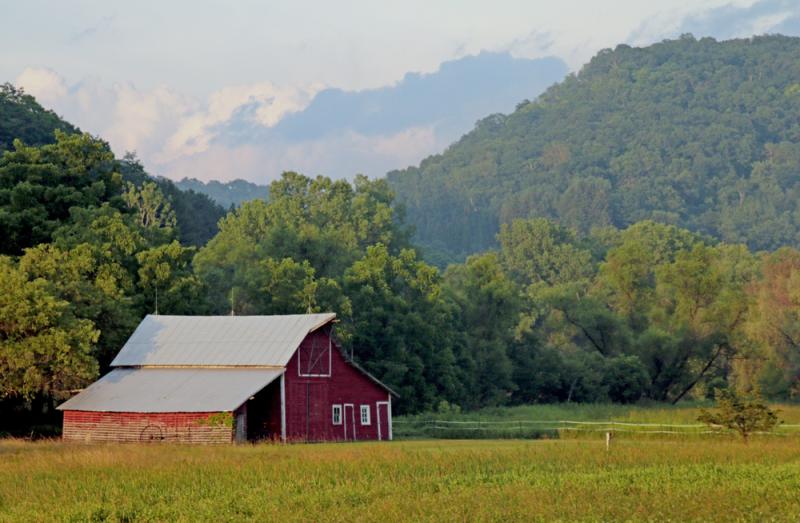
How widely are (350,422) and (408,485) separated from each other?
25.3 meters

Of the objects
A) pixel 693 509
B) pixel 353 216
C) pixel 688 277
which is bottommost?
pixel 693 509

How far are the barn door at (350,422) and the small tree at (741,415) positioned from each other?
15520 millimetres

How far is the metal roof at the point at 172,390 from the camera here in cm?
4559

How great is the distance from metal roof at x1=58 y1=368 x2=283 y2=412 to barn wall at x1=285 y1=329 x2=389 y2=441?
1585mm

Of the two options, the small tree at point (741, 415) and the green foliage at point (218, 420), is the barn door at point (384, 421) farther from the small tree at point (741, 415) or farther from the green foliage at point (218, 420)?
the small tree at point (741, 415)

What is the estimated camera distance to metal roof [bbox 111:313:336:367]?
1938 inches

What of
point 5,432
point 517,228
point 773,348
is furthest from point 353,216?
point 5,432

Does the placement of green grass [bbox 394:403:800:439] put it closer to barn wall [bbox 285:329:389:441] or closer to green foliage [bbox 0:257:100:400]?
barn wall [bbox 285:329:389:441]

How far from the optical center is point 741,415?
41406 millimetres

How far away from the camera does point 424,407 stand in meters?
69.6

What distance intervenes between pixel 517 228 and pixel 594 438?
9462 centimetres

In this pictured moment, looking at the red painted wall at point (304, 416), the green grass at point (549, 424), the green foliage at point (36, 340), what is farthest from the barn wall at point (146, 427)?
the green grass at point (549, 424)

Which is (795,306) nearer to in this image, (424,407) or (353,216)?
(424,407)

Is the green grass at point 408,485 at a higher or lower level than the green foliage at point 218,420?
lower
